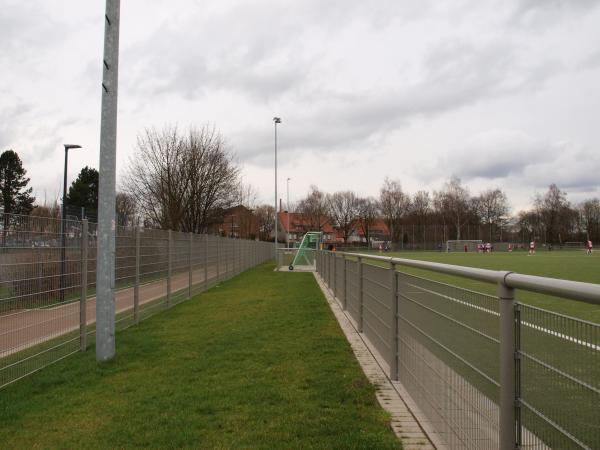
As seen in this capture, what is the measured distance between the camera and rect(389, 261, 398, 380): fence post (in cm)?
553

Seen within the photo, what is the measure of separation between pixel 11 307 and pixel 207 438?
9.90 feet

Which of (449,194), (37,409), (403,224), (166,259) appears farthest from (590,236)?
(37,409)

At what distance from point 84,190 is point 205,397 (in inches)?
2222

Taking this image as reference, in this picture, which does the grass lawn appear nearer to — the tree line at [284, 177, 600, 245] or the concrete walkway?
the concrete walkway

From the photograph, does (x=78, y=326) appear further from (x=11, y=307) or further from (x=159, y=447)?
(x=159, y=447)

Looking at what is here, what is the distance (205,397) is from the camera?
508cm

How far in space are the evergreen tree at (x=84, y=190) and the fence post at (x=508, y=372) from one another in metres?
56.9

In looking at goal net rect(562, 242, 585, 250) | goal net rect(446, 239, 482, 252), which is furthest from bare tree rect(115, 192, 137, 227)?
goal net rect(562, 242, 585, 250)

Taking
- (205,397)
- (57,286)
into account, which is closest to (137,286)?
(57,286)

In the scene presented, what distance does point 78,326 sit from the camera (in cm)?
749

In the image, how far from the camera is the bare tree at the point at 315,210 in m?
99.9

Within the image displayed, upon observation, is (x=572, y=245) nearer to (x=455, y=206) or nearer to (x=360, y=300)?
(x=455, y=206)

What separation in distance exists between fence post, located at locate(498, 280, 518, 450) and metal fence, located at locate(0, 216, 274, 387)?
497cm

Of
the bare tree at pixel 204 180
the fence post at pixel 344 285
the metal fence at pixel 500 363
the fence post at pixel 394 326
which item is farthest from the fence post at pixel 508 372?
the bare tree at pixel 204 180
